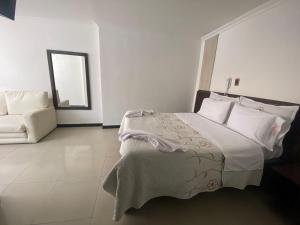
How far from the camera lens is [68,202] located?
1523 millimetres

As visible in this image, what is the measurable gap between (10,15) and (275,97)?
329 centimetres

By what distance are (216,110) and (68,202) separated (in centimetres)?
244

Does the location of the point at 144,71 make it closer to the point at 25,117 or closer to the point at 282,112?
the point at 25,117

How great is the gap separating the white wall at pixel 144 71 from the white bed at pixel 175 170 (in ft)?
7.57

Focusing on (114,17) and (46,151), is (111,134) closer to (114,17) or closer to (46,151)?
(46,151)

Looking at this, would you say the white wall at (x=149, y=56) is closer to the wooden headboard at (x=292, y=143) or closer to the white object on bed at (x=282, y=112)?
the white object on bed at (x=282, y=112)

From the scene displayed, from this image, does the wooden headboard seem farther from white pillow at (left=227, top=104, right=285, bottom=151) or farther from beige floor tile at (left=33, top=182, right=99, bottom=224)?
beige floor tile at (left=33, top=182, right=99, bottom=224)

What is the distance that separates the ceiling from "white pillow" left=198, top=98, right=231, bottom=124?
4.84 ft

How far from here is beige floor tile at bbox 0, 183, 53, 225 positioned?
1.32 metres

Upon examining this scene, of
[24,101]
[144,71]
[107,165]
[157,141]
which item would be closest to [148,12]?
[144,71]

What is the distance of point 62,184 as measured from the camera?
177 centimetres

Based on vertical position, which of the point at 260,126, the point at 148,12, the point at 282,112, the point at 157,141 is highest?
the point at 148,12

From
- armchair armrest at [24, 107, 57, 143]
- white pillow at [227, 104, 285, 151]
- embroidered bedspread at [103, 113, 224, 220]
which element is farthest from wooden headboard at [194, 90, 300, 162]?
armchair armrest at [24, 107, 57, 143]

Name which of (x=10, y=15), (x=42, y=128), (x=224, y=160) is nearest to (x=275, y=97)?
(x=224, y=160)
